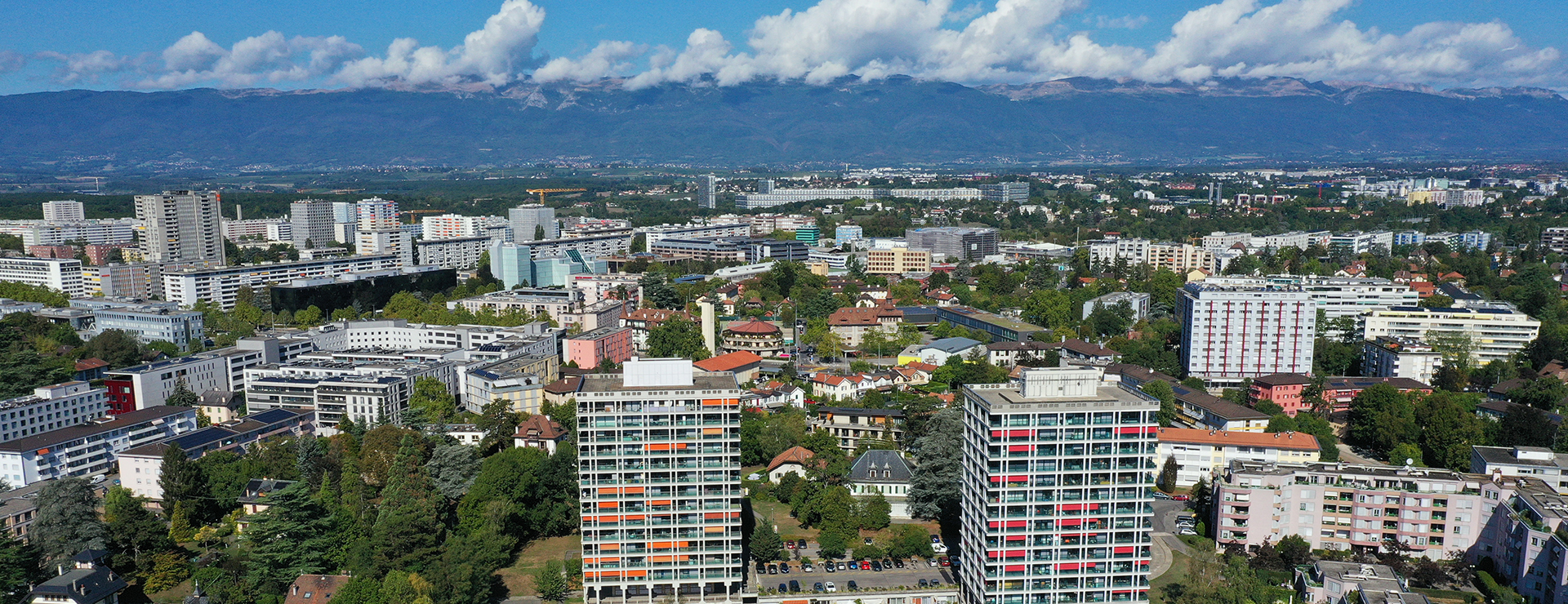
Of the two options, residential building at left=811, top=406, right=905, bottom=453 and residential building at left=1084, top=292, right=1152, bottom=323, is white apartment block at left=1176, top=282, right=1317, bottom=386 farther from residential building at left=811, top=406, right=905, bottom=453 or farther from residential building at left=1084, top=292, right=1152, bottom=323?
residential building at left=811, top=406, right=905, bottom=453

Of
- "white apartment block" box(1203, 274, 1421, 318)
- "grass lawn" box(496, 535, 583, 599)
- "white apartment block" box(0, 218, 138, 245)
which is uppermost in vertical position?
"white apartment block" box(0, 218, 138, 245)

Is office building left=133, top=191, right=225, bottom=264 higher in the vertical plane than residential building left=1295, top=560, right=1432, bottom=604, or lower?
higher

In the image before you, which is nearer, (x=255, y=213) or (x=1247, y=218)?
(x=1247, y=218)

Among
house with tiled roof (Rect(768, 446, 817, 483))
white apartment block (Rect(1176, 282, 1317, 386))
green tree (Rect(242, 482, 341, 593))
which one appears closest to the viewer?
green tree (Rect(242, 482, 341, 593))

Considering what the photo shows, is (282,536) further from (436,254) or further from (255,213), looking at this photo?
(255,213)

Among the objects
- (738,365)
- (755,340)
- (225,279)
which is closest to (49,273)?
(225,279)

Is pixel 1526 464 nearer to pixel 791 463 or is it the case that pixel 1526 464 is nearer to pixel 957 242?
pixel 791 463

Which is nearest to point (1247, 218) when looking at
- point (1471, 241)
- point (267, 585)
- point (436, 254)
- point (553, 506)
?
point (1471, 241)

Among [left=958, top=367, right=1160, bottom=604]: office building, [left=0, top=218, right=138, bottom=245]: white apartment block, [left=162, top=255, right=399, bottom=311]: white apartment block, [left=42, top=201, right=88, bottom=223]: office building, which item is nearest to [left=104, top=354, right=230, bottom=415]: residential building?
[left=162, top=255, right=399, bottom=311]: white apartment block
